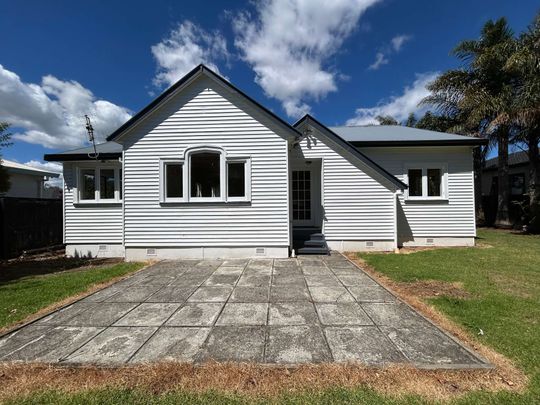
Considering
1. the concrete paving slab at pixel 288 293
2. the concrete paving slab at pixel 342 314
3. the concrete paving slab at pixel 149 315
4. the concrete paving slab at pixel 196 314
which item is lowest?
the concrete paving slab at pixel 149 315

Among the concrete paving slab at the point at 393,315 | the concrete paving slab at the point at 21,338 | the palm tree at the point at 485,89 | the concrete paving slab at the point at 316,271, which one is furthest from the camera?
the palm tree at the point at 485,89

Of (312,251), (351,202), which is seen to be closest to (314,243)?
(312,251)

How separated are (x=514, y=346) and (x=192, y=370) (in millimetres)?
3614

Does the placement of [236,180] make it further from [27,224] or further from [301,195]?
[27,224]

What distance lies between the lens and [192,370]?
2.85m

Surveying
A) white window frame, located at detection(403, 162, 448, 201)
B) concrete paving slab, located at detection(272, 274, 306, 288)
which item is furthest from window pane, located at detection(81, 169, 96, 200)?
white window frame, located at detection(403, 162, 448, 201)

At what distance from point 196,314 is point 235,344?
46.7 inches

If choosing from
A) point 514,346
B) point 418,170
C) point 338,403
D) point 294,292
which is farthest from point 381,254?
point 338,403

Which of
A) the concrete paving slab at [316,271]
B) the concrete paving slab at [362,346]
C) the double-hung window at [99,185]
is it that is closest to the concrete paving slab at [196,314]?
the concrete paving slab at [362,346]

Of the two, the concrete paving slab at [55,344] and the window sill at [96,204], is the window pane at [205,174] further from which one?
the concrete paving slab at [55,344]

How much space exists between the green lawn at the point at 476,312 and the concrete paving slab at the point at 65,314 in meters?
1.90

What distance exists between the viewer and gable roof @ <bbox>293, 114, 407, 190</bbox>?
371 inches

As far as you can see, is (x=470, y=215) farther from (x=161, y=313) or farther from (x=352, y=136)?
(x=161, y=313)

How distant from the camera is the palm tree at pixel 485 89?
1416 cm
